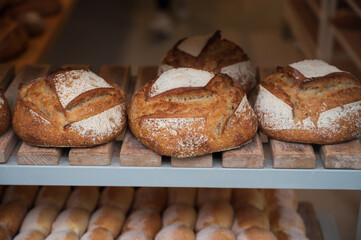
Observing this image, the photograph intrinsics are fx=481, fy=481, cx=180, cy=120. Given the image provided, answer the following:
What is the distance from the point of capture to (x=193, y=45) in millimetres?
1880

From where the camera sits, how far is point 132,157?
149 centimetres

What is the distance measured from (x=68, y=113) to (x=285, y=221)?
106 cm

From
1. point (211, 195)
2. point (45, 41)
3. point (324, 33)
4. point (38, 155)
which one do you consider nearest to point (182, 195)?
point (211, 195)

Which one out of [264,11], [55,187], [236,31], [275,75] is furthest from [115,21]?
[275,75]

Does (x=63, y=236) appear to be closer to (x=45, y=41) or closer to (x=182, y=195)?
(x=182, y=195)

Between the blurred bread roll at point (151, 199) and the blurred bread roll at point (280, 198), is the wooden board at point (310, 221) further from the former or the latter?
the blurred bread roll at point (151, 199)

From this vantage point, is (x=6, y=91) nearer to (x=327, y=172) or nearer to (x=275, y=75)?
(x=275, y=75)

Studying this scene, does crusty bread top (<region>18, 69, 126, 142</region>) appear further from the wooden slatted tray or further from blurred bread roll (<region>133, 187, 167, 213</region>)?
blurred bread roll (<region>133, 187, 167, 213</region>)

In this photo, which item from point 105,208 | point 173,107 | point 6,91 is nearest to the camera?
point 173,107

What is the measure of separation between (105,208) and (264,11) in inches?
172

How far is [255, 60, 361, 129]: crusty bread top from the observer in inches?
58.6

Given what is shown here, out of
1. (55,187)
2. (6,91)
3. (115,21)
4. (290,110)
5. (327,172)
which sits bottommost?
(115,21)

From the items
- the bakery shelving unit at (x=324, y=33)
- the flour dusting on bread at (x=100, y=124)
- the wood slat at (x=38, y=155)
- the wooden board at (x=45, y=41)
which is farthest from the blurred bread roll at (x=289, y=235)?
Answer: the wooden board at (x=45, y=41)

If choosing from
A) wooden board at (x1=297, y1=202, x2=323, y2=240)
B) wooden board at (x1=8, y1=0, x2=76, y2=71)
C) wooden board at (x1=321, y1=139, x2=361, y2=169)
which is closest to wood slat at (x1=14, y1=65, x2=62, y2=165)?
wooden board at (x1=321, y1=139, x2=361, y2=169)
